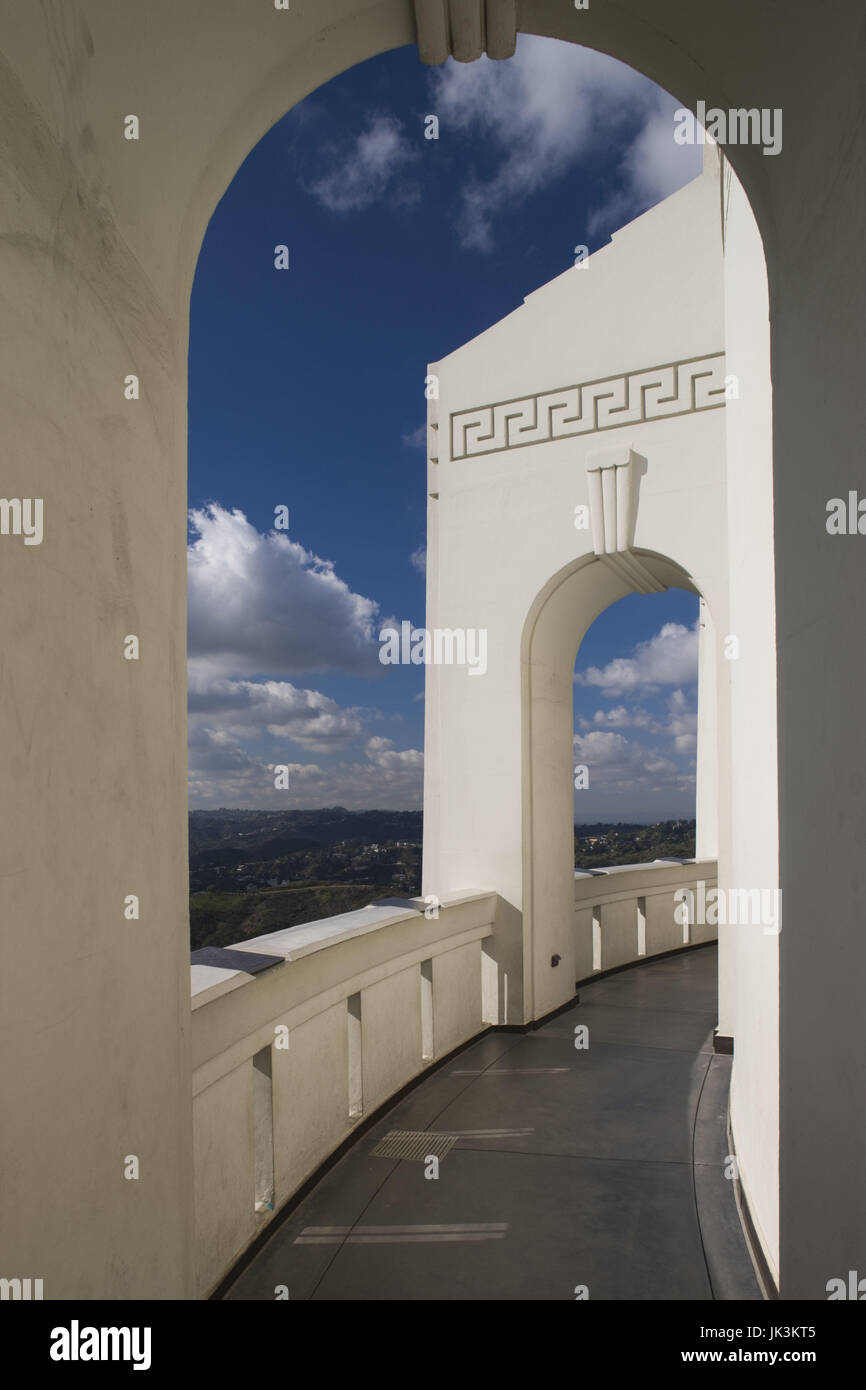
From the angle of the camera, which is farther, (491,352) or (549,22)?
(491,352)

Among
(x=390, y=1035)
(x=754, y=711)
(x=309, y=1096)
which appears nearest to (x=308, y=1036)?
(x=309, y=1096)

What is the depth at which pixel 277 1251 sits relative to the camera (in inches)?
167

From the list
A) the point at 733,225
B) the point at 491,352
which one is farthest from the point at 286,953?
the point at 491,352

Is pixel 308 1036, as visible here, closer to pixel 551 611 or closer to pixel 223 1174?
pixel 223 1174

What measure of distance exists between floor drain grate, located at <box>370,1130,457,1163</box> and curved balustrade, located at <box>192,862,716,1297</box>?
0.76 feet

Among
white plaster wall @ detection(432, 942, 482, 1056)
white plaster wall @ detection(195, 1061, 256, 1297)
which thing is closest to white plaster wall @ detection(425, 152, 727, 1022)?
white plaster wall @ detection(432, 942, 482, 1056)

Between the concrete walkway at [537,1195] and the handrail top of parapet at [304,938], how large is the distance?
1.33m

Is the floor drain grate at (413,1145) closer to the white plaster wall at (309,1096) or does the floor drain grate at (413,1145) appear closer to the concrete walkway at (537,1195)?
the concrete walkway at (537,1195)

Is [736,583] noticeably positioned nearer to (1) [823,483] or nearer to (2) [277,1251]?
(1) [823,483]

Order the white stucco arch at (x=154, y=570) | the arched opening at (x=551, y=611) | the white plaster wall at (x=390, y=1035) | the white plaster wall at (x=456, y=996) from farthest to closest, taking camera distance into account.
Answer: the arched opening at (x=551, y=611)
the white plaster wall at (x=456, y=996)
the white plaster wall at (x=390, y=1035)
the white stucco arch at (x=154, y=570)

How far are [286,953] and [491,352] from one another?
6.58 metres

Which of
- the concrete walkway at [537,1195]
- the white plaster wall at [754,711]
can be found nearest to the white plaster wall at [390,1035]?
the concrete walkway at [537,1195]

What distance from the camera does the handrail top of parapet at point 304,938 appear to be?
378 centimetres
